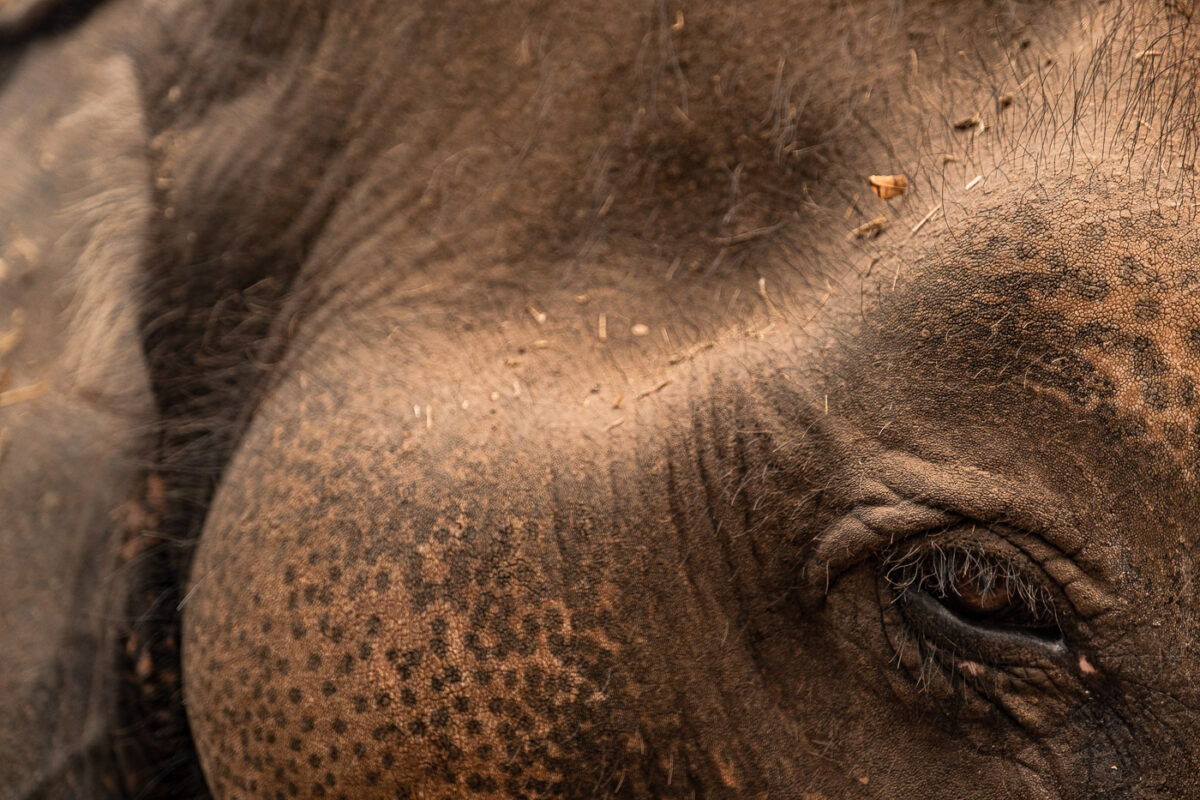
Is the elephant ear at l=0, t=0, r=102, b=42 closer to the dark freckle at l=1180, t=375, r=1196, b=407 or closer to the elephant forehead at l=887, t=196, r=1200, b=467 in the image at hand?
the elephant forehead at l=887, t=196, r=1200, b=467

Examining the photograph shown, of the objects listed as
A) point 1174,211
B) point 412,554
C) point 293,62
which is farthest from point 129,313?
point 1174,211

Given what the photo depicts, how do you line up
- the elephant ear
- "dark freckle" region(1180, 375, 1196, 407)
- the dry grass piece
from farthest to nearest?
1. the elephant ear
2. the dry grass piece
3. "dark freckle" region(1180, 375, 1196, 407)

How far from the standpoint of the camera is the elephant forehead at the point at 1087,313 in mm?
1024

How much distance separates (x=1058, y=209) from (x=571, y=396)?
601 mm

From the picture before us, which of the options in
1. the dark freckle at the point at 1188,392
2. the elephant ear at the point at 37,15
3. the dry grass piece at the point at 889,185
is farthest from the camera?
the elephant ear at the point at 37,15

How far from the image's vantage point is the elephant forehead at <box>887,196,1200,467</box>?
3.36 ft

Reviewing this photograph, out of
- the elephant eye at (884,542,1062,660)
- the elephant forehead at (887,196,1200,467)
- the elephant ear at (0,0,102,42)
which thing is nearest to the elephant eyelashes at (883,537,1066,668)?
the elephant eye at (884,542,1062,660)

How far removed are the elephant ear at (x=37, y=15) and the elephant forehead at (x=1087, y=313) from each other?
1.60 metres

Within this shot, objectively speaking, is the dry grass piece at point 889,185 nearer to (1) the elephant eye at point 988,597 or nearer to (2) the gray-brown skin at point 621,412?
(2) the gray-brown skin at point 621,412

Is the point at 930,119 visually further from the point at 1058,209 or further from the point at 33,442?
the point at 33,442

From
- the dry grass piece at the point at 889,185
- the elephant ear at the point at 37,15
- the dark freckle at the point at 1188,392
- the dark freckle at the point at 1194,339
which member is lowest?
the dark freckle at the point at 1188,392

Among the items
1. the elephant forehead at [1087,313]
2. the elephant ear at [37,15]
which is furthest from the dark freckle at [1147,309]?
the elephant ear at [37,15]

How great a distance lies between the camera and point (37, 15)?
6.30 ft

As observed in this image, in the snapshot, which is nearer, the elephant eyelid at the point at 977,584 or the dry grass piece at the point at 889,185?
the elephant eyelid at the point at 977,584
